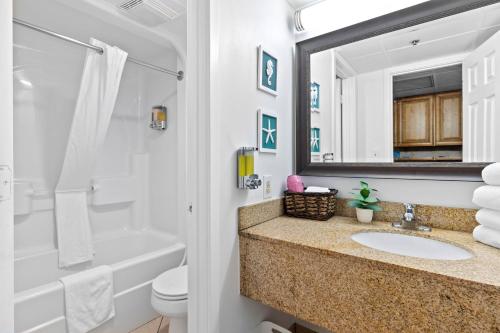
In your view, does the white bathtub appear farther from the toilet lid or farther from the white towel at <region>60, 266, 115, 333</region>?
the toilet lid

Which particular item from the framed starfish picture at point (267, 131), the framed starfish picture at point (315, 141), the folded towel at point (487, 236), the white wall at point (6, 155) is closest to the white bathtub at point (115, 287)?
the white wall at point (6, 155)

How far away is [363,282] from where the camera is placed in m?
0.84

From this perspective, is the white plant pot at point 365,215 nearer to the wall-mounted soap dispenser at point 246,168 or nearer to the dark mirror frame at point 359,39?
the dark mirror frame at point 359,39

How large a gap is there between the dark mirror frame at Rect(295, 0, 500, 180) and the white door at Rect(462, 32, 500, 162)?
0.07 meters

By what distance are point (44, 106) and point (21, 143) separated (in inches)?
13.4

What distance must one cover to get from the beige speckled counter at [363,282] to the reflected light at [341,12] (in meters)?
1.08

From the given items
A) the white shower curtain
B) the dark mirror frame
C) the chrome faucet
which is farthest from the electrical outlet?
the white shower curtain

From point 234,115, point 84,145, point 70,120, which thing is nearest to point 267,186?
point 234,115

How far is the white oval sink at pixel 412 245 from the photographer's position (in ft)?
3.31

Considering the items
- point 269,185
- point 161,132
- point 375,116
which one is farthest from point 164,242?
point 375,116

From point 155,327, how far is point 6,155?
1.62 meters

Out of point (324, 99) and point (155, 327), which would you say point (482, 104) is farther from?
point (155, 327)

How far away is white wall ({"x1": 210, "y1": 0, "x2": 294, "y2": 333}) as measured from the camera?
105cm

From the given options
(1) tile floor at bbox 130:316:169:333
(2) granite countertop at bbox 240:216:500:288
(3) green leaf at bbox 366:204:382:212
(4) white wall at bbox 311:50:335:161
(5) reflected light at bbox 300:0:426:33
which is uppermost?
(5) reflected light at bbox 300:0:426:33
